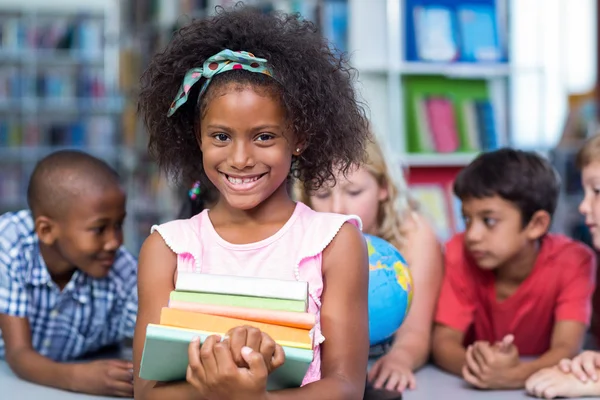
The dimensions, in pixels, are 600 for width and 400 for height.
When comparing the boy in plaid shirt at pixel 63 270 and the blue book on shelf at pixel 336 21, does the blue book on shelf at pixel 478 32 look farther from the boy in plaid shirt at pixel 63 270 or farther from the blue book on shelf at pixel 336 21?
the boy in plaid shirt at pixel 63 270

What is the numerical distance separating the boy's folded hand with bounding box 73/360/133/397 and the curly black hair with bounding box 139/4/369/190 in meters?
0.54

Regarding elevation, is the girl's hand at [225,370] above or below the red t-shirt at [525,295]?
above

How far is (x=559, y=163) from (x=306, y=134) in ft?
16.1

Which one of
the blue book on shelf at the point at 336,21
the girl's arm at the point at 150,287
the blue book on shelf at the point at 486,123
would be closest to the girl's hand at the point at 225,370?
the girl's arm at the point at 150,287

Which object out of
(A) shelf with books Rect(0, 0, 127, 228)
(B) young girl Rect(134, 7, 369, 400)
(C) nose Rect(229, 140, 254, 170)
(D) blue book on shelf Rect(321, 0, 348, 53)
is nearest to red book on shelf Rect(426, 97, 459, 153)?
(D) blue book on shelf Rect(321, 0, 348, 53)

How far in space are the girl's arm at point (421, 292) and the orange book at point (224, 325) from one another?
3.09ft

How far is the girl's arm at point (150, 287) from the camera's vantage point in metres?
1.37

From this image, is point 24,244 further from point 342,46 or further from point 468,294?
point 342,46

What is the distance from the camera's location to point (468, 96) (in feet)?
14.6

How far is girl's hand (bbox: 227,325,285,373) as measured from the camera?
1118 millimetres

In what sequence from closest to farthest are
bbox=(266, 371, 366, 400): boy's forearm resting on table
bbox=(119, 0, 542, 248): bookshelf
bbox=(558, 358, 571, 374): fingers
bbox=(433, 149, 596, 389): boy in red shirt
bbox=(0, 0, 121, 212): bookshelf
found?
bbox=(266, 371, 366, 400): boy's forearm resting on table
bbox=(558, 358, 571, 374): fingers
bbox=(433, 149, 596, 389): boy in red shirt
bbox=(119, 0, 542, 248): bookshelf
bbox=(0, 0, 121, 212): bookshelf

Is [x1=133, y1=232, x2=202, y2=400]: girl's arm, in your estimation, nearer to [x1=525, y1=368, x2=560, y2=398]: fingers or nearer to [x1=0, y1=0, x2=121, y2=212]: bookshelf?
[x1=525, y1=368, x2=560, y2=398]: fingers

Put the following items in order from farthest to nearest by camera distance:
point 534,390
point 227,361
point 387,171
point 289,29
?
point 387,171
point 534,390
point 289,29
point 227,361

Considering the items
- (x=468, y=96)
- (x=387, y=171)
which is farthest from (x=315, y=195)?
(x=468, y=96)
